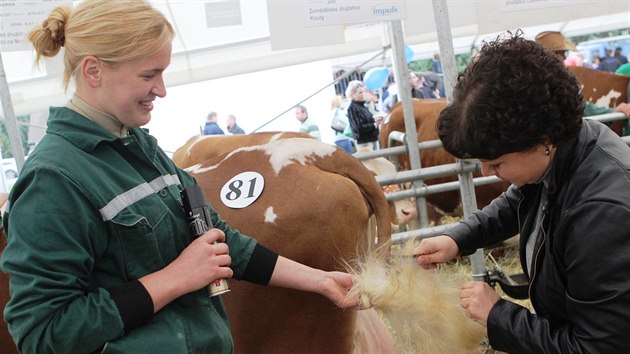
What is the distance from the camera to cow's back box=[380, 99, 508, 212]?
221 inches

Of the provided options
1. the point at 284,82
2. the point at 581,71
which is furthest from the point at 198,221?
the point at 284,82

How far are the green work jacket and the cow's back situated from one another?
4.13 m

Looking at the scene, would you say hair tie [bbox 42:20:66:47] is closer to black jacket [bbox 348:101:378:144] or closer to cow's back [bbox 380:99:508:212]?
cow's back [bbox 380:99:508:212]

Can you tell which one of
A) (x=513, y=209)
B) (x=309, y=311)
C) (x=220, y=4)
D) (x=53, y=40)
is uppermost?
(x=220, y=4)

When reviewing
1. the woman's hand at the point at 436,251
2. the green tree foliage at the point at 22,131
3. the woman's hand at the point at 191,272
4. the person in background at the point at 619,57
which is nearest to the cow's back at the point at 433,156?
the green tree foliage at the point at 22,131

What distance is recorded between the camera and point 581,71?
641cm

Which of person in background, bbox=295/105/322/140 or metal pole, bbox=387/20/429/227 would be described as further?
person in background, bbox=295/105/322/140

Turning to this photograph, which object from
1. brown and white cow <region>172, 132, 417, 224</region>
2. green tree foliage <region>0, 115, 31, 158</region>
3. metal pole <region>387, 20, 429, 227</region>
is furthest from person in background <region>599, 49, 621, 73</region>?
metal pole <region>387, 20, 429, 227</region>

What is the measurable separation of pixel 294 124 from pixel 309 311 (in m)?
7.42

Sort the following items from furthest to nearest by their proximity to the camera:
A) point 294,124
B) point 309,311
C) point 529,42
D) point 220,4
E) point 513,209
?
point 294,124, point 220,4, point 309,311, point 513,209, point 529,42

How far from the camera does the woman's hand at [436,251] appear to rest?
6.99ft

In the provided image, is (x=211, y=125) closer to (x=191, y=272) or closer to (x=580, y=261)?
(x=191, y=272)

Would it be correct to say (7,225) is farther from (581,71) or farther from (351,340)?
(581,71)

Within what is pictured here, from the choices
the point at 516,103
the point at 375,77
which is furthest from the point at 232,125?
the point at 516,103
